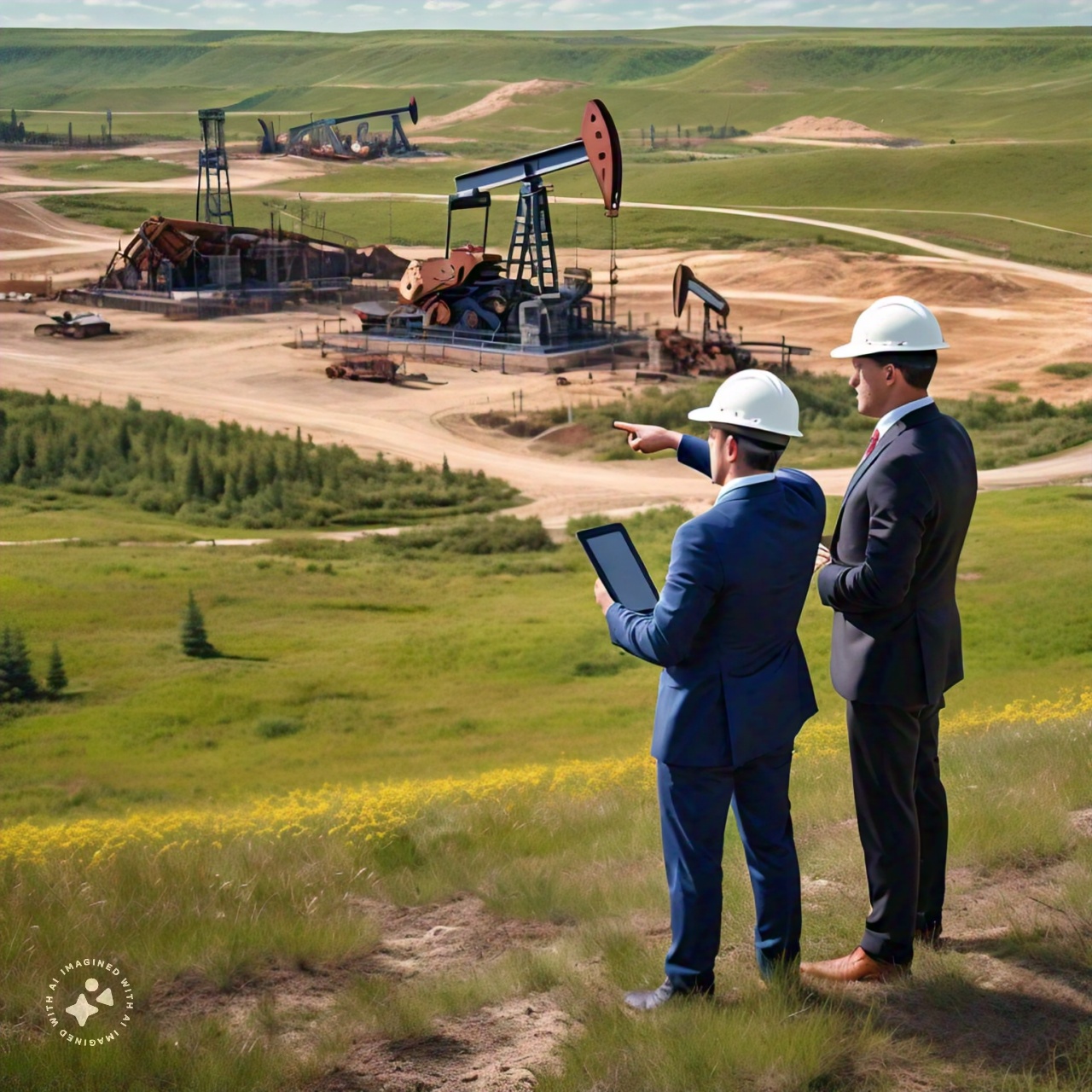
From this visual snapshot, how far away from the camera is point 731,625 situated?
4.34m

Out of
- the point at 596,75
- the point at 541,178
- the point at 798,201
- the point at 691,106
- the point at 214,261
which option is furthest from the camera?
the point at 596,75

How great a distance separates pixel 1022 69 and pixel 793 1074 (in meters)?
114

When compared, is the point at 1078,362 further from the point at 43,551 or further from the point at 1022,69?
the point at 1022,69

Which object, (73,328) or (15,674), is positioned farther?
(73,328)

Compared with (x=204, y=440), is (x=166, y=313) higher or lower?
higher

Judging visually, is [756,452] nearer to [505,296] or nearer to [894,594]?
[894,594]

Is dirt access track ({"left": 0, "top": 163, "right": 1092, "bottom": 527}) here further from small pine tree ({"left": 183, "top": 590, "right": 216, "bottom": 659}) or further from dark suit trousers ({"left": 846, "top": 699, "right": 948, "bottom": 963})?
dark suit trousers ({"left": 846, "top": 699, "right": 948, "bottom": 963})

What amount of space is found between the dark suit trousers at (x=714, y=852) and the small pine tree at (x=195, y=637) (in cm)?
1576

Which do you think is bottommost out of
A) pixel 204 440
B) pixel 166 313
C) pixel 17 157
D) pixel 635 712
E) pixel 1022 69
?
pixel 635 712

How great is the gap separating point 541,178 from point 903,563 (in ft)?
126

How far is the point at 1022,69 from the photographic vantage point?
105375 millimetres

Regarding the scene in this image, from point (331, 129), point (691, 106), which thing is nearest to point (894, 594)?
point (331, 129)

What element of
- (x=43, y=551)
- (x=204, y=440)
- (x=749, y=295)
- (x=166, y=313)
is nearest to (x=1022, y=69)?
(x=749, y=295)

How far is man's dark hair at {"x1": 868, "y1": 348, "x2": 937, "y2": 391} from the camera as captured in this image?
4602 millimetres
